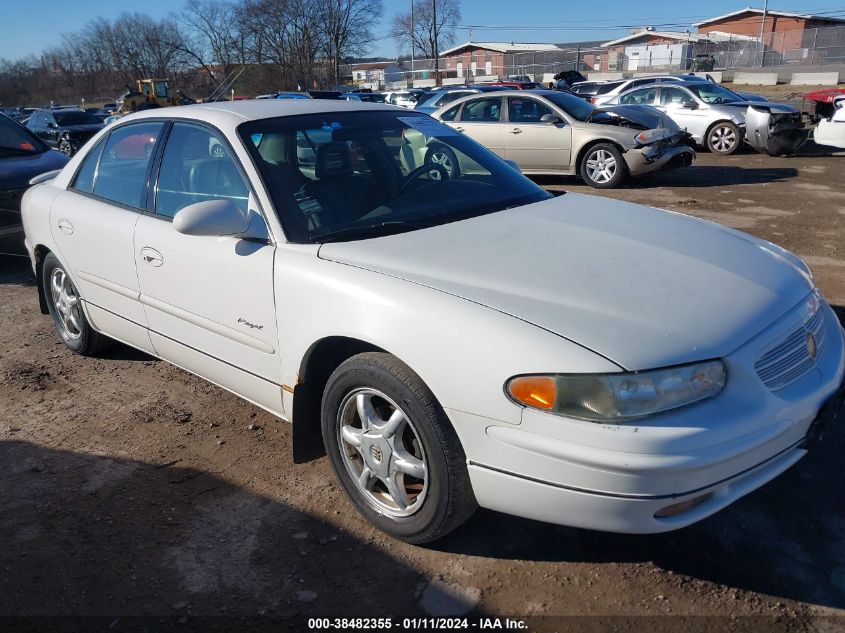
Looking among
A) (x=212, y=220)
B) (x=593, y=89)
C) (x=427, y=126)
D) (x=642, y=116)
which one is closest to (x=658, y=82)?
(x=642, y=116)

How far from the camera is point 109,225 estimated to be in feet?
12.6

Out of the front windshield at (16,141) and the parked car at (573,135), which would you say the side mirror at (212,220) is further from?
the parked car at (573,135)

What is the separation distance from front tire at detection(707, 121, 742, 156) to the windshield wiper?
12466 millimetres

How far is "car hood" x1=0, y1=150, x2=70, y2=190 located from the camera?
723 centimetres

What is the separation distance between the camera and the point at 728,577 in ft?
8.09

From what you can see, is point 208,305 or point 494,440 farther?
point 208,305

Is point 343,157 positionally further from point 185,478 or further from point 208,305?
point 185,478

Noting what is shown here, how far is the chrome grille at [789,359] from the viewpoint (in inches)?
91.9

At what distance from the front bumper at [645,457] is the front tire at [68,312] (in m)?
3.25

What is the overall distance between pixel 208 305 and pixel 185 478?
2.73 ft

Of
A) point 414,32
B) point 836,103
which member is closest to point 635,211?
point 836,103

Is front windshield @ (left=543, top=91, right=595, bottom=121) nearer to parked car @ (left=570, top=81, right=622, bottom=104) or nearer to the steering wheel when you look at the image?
parked car @ (left=570, top=81, right=622, bottom=104)

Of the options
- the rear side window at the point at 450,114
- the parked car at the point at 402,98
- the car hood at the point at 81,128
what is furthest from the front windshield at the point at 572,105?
the parked car at the point at 402,98

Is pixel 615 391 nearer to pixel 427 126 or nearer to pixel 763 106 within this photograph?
pixel 427 126
